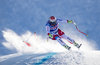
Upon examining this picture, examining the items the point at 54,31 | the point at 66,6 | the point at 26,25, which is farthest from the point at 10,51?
the point at 54,31

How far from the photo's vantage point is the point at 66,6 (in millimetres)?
22578

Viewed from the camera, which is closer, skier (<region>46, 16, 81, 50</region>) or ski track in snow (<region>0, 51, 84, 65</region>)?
ski track in snow (<region>0, 51, 84, 65</region>)

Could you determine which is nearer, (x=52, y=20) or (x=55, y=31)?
(x=52, y=20)

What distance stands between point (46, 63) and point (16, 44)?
48.1 ft

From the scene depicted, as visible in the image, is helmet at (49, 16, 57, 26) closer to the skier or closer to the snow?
the skier

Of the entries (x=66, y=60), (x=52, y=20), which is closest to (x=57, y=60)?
(x=66, y=60)

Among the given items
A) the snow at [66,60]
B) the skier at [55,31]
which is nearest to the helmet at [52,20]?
the skier at [55,31]

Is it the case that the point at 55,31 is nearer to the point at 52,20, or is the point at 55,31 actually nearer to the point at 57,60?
the point at 52,20

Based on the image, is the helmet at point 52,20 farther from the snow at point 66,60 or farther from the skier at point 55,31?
the snow at point 66,60

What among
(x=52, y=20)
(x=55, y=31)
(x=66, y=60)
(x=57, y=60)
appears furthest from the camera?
(x=55, y=31)

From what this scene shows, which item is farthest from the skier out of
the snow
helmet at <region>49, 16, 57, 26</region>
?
the snow

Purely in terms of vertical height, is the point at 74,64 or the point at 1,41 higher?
the point at 1,41

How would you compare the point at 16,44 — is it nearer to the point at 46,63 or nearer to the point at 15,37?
the point at 15,37

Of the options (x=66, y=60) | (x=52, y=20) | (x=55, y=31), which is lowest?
(x=66, y=60)
